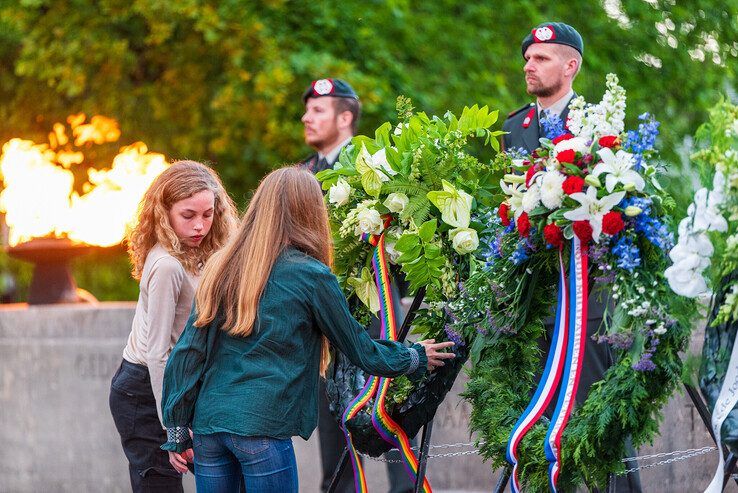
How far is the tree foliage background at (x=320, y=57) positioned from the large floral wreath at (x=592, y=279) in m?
6.93

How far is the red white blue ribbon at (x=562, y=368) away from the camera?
4316 millimetres

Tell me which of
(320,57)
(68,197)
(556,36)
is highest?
(320,57)

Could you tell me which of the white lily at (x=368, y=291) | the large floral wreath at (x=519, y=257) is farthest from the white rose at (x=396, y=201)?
the white lily at (x=368, y=291)

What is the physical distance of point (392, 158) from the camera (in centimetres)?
518

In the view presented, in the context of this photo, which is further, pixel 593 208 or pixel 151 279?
pixel 151 279

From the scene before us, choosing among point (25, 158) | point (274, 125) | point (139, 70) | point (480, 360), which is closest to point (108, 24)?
point (139, 70)

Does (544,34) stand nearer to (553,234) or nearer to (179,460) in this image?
(553,234)

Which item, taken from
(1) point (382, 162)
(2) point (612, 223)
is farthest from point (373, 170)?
(2) point (612, 223)

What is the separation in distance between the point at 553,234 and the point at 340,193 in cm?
124

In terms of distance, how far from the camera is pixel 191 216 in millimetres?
5148

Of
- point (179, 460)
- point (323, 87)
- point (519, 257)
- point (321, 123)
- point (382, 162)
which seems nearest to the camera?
point (519, 257)

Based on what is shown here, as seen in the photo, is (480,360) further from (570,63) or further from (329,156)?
(329,156)

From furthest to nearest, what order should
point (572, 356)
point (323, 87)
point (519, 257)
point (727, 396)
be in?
point (323, 87) < point (519, 257) < point (572, 356) < point (727, 396)

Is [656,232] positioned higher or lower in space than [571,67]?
lower
